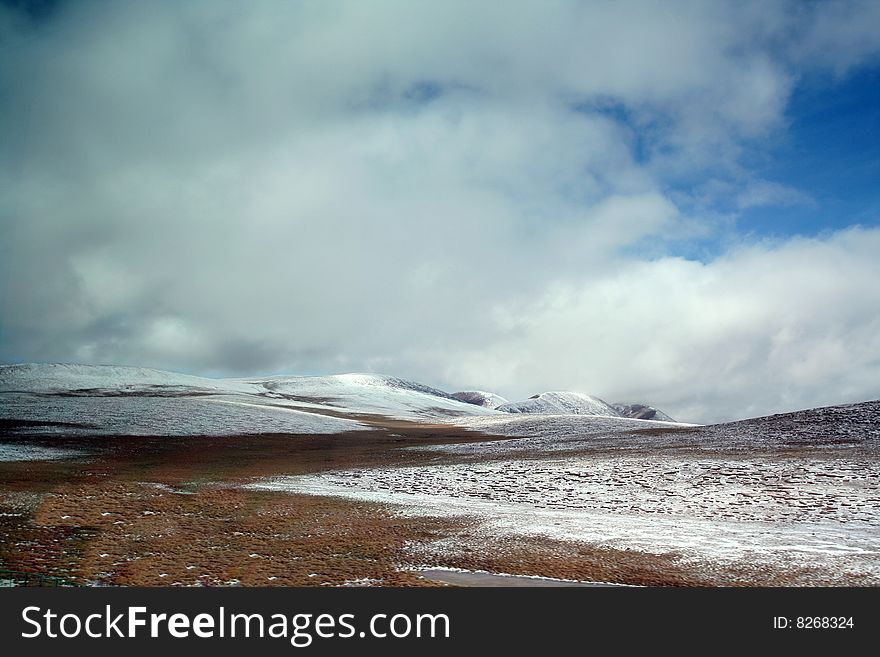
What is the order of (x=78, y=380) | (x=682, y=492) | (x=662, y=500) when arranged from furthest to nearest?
(x=78, y=380)
(x=682, y=492)
(x=662, y=500)

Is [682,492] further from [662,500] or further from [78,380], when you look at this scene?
[78,380]

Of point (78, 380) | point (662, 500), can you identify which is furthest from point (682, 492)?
point (78, 380)

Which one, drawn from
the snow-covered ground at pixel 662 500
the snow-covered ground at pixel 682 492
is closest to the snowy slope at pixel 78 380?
the snow-covered ground at pixel 682 492

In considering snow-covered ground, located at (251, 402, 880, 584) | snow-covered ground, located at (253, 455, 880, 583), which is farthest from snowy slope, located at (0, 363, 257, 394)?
snow-covered ground, located at (253, 455, 880, 583)

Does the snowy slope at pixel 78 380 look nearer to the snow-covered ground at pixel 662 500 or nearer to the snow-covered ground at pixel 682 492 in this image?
the snow-covered ground at pixel 682 492

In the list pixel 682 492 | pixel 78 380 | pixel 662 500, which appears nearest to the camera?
pixel 662 500

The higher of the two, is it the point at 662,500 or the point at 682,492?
the point at 682,492

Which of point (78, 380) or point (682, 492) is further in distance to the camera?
point (78, 380)

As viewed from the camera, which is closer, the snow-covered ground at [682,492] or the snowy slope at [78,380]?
the snow-covered ground at [682,492]

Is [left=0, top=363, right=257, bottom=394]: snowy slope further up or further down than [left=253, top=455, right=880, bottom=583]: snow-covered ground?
further up

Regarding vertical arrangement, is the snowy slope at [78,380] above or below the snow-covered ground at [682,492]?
above

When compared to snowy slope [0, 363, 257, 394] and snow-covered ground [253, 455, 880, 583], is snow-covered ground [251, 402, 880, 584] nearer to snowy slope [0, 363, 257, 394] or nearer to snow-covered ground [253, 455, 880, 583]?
snow-covered ground [253, 455, 880, 583]
